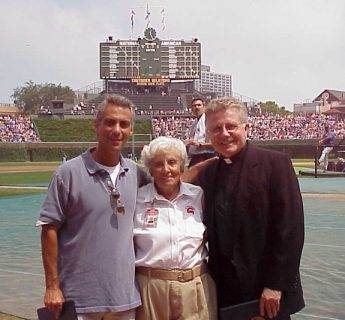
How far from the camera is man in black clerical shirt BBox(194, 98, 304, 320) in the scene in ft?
11.5

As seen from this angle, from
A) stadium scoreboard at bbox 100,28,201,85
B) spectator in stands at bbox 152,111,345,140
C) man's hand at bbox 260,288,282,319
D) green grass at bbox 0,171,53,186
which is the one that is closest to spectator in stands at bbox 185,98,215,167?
man's hand at bbox 260,288,282,319

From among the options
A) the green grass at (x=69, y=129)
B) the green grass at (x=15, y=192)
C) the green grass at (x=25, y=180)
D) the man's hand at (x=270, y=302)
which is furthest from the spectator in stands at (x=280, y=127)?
the man's hand at (x=270, y=302)

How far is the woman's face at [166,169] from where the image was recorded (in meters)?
3.76

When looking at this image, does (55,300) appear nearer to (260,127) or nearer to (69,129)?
(260,127)

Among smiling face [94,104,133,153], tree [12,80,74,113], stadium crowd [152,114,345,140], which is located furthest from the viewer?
tree [12,80,74,113]

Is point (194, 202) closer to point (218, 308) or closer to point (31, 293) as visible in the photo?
point (218, 308)

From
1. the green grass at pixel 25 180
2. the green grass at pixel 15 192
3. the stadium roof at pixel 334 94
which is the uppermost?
the stadium roof at pixel 334 94

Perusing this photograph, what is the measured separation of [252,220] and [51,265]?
117 cm

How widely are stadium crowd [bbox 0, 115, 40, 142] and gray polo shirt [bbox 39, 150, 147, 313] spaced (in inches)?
2222

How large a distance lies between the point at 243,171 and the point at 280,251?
19.5 inches

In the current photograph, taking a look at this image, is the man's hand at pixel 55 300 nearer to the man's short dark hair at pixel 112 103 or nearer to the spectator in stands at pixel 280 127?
the man's short dark hair at pixel 112 103

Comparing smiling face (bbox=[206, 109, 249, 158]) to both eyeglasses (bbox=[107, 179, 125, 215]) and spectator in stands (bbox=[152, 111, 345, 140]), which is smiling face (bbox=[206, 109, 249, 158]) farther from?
spectator in stands (bbox=[152, 111, 345, 140])

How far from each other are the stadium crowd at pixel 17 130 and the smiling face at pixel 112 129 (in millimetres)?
56398

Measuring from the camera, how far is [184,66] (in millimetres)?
96500
